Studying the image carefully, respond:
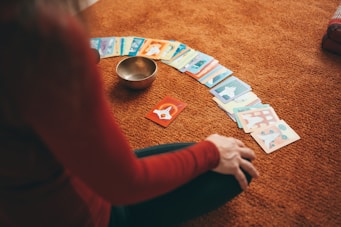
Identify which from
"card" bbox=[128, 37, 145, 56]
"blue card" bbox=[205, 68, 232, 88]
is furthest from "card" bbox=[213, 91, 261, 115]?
"card" bbox=[128, 37, 145, 56]

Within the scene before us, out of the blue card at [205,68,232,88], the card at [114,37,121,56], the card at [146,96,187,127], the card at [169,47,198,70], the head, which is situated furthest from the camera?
the card at [114,37,121,56]

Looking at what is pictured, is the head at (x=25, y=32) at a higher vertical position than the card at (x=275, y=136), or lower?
higher

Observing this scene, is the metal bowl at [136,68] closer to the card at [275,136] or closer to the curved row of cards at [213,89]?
the curved row of cards at [213,89]

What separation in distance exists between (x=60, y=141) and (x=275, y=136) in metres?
1.05

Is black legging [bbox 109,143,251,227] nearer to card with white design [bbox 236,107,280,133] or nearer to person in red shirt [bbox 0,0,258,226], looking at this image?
person in red shirt [bbox 0,0,258,226]

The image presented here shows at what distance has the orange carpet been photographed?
3.60 feet

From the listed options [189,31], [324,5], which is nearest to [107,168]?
[189,31]

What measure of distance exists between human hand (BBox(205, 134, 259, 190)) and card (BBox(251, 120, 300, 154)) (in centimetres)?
47

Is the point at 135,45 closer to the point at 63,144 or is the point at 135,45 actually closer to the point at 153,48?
the point at 153,48

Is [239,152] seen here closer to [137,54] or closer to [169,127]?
[169,127]

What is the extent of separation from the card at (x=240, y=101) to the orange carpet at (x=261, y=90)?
0.03 metres

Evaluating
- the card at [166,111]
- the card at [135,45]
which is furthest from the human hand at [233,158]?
the card at [135,45]

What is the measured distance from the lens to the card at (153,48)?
1.73 meters

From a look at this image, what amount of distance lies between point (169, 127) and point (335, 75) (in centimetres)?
92
